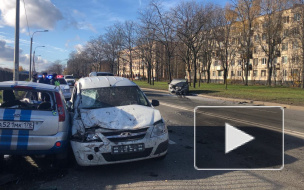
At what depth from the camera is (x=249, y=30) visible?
43.3 metres

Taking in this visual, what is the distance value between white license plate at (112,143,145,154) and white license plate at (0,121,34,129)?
57.8 inches

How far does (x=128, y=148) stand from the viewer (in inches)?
173

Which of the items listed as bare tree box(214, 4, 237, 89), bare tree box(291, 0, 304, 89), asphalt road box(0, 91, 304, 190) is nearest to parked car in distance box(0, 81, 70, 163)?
asphalt road box(0, 91, 304, 190)

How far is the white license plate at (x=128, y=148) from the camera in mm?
4352

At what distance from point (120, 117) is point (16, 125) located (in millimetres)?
1720

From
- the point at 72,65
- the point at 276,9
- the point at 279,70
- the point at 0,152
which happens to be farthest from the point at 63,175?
the point at 72,65

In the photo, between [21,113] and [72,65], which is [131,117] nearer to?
[21,113]

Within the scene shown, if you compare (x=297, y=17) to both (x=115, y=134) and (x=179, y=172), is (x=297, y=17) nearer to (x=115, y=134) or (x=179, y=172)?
(x=179, y=172)

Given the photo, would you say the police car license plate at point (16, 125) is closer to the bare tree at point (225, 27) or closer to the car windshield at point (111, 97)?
the car windshield at point (111, 97)

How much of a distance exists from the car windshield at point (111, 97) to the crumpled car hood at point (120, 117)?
14.2 inches

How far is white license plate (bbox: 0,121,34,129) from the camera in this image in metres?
4.36

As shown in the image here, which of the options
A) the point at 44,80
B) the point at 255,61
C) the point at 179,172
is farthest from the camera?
the point at 255,61

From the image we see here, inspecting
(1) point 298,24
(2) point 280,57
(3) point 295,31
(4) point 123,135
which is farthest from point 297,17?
(4) point 123,135
